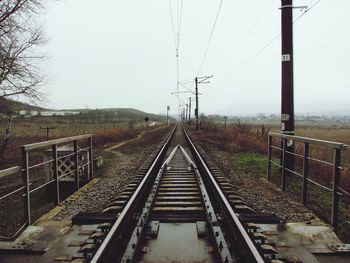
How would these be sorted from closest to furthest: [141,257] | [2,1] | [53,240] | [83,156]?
[141,257]
[53,240]
[83,156]
[2,1]

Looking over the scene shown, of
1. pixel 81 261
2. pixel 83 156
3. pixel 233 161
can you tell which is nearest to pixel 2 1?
pixel 83 156

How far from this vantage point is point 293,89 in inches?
323

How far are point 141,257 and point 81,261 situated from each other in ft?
2.06

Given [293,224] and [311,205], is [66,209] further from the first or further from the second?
[311,205]

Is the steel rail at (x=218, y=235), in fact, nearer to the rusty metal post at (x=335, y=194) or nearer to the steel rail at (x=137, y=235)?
the steel rail at (x=137, y=235)

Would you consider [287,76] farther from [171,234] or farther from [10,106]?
[10,106]

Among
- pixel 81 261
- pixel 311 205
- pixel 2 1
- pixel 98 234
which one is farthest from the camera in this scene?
pixel 2 1

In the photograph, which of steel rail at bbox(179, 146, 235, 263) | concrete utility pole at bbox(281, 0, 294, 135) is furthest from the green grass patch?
steel rail at bbox(179, 146, 235, 263)

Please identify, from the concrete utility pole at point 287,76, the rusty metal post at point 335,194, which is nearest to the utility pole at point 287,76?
the concrete utility pole at point 287,76

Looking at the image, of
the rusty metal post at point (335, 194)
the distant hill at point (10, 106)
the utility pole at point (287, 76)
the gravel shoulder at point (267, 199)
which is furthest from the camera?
the distant hill at point (10, 106)

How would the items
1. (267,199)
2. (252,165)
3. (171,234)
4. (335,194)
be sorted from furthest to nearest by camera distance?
(252,165) → (267,199) → (335,194) → (171,234)

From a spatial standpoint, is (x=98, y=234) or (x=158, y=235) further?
(x=158, y=235)

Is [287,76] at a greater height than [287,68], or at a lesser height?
lesser

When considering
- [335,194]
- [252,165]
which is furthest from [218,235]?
[252,165]
